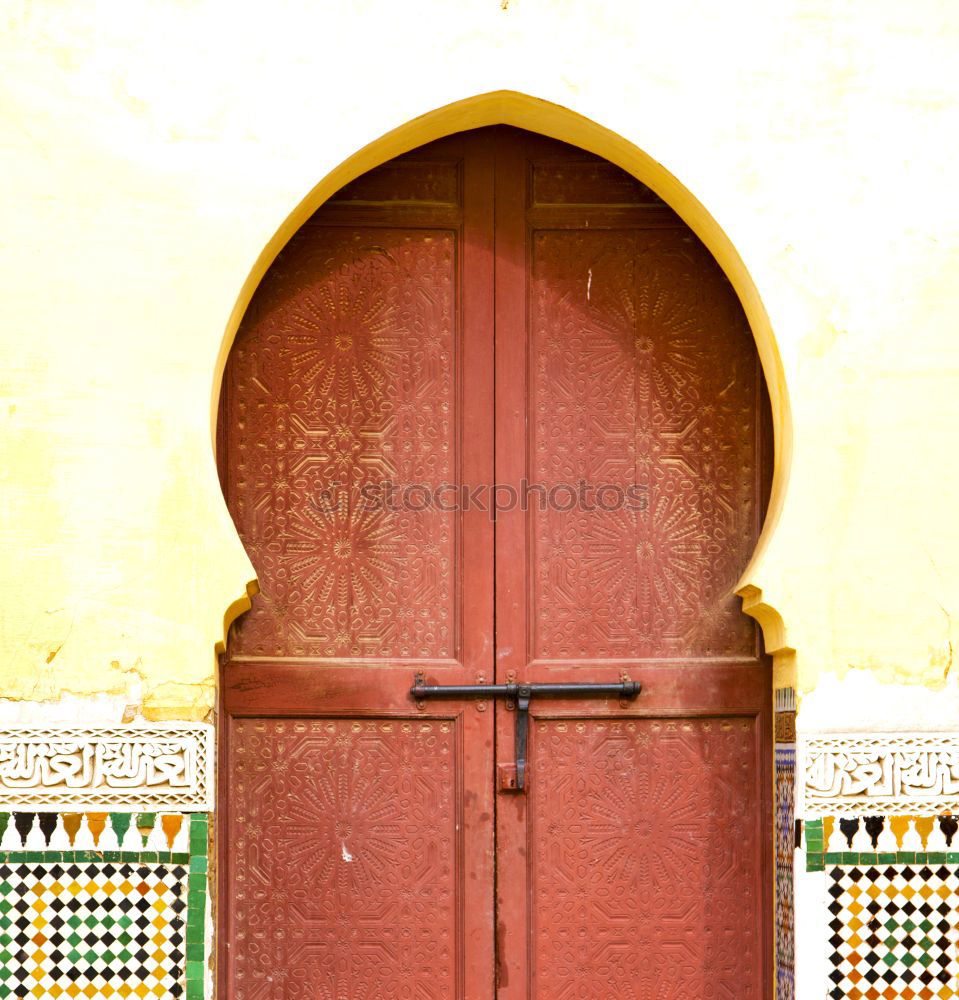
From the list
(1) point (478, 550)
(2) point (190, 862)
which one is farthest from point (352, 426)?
(2) point (190, 862)

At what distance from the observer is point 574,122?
365 centimetres

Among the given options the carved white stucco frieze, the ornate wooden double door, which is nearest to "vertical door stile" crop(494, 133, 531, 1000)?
the ornate wooden double door

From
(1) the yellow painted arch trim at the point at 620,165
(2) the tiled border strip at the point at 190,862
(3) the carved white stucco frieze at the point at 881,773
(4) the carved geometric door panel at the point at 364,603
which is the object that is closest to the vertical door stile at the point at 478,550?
(4) the carved geometric door panel at the point at 364,603

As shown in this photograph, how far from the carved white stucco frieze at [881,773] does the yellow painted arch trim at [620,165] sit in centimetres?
27

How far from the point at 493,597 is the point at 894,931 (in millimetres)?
1265

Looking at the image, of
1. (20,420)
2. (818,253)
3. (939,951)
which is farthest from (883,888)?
(20,420)

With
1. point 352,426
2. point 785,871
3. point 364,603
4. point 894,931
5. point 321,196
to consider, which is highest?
point 321,196

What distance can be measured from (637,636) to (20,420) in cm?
163

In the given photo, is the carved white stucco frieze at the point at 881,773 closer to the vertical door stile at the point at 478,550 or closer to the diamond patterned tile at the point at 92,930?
the vertical door stile at the point at 478,550

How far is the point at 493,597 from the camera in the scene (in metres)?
3.77

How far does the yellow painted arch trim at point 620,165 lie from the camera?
11.7ft

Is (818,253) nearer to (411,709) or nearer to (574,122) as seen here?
(574,122)

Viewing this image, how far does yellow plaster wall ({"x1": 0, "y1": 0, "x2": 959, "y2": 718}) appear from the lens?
342 centimetres

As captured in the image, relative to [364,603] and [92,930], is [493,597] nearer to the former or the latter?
[364,603]
